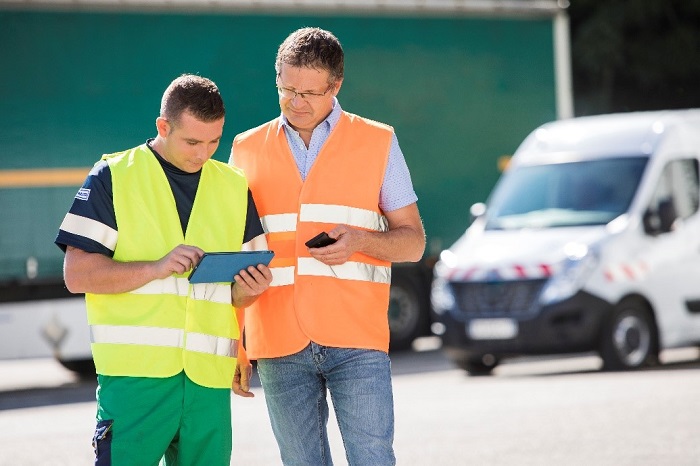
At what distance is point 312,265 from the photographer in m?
5.55

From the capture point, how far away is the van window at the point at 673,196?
14.7 m

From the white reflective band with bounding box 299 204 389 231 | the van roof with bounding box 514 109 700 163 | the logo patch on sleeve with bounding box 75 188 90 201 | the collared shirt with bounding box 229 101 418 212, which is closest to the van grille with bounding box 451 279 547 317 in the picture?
the van roof with bounding box 514 109 700 163

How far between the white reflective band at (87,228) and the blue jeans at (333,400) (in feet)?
2.61

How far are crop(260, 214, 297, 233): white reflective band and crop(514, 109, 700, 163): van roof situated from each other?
9803 millimetres

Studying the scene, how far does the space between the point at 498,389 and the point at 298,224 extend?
26.1 ft

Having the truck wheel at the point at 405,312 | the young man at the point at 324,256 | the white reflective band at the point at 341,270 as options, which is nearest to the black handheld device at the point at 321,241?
the young man at the point at 324,256

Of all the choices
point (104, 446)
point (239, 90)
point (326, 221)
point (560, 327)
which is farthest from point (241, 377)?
point (239, 90)

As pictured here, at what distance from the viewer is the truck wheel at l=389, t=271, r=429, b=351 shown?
700 inches

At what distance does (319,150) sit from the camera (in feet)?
18.5

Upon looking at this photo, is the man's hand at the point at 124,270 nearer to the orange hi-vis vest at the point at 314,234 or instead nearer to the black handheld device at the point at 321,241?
the black handheld device at the point at 321,241

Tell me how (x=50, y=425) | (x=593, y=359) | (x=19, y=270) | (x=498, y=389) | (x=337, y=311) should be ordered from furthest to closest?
(x=593, y=359) → (x=19, y=270) → (x=498, y=389) → (x=50, y=425) → (x=337, y=311)

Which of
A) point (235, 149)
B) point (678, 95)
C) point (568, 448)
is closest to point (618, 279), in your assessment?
point (568, 448)

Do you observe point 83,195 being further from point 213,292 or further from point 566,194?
point 566,194

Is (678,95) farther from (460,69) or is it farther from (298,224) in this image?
(298,224)
